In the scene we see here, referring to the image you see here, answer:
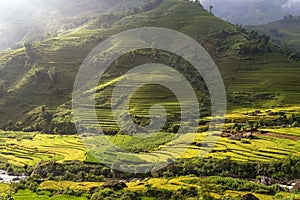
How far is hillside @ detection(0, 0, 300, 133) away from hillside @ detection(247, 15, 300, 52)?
56.2 meters

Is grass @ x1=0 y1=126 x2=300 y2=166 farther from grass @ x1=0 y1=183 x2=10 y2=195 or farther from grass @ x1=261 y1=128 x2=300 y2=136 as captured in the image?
grass @ x1=0 y1=183 x2=10 y2=195

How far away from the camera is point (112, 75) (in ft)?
198

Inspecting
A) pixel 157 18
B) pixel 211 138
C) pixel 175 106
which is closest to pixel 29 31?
pixel 157 18

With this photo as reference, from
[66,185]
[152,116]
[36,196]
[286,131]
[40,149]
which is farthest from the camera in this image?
[152,116]

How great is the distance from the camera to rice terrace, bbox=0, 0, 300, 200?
25547 mm

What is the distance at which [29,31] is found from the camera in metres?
178

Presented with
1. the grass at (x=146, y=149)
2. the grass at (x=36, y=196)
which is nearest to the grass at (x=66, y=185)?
the grass at (x=36, y=196)

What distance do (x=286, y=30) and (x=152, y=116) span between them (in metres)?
139

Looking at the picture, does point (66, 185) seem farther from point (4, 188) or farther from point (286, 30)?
point (286, 30)

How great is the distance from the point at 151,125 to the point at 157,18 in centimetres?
6337

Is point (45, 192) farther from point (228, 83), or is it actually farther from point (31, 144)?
point (228, 83)

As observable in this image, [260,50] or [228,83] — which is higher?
[260,50]

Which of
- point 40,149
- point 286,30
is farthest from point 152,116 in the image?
point 286,30

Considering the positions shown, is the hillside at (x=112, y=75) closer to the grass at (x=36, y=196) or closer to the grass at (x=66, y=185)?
the grass at (x=66, y=185)
